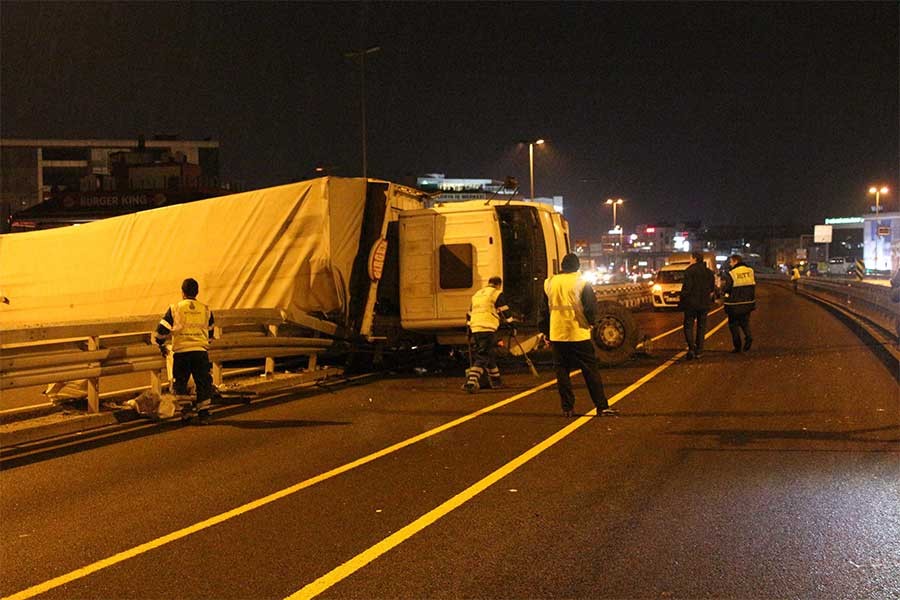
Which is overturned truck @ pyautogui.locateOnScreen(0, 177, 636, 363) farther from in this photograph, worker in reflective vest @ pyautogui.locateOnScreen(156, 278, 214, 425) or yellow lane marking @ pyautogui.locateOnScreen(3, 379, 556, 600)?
yellow lane marking @ pyautogui.locateOnScreen(3, 379, 556, 600)

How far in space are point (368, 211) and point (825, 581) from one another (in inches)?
374

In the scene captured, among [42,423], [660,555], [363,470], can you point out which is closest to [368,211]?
[42,423]

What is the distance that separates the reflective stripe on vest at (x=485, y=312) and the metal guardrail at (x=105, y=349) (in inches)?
107

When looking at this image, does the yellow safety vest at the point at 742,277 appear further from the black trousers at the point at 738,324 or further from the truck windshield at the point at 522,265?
the truck windshield at the point at 522,265

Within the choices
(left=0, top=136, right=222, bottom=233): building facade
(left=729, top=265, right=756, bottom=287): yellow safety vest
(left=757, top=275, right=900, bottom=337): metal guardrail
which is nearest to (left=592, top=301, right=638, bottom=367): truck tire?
(left=729, top=265, right=756, bottom=287): yellow safety vest

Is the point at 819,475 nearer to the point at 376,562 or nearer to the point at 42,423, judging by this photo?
the point at 376,562

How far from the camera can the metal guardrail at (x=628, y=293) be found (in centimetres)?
2747

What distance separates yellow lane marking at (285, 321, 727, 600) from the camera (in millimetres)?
4256

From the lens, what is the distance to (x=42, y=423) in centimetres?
866

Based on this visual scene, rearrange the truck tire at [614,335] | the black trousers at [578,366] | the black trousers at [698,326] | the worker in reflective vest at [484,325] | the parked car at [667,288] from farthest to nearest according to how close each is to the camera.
Answer: the parked car at [667,288] → the black trousers at [698,326] → the truck tire at [614,335] → the worker in reflective vest at [484,325] → the black trousers at [578,366]

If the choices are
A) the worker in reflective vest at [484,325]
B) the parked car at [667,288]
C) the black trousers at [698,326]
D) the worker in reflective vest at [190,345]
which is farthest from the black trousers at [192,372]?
the parked car at [667,288]

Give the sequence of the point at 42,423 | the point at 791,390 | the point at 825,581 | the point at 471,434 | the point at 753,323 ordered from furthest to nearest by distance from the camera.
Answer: the point at 753,323
the point at 791,390
the point at 42,423
the point at 471,434
the point at 825,581

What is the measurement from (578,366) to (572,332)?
0.37 metres

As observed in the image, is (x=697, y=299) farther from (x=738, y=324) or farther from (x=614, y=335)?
(x=614, y=335)
